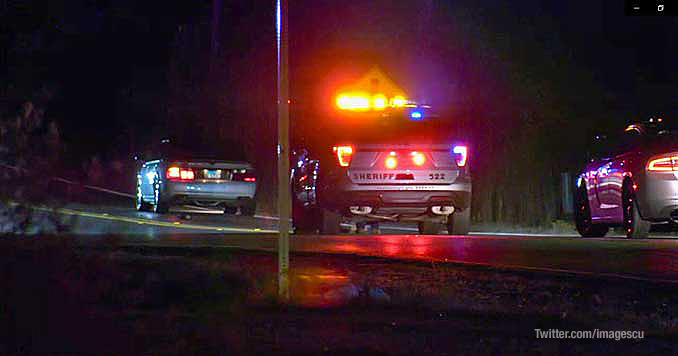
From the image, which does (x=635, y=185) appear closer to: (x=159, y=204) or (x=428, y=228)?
(x=428, y=228)

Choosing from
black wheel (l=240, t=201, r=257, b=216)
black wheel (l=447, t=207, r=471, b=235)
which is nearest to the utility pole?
black wheel (l=447, t=207, r=471, b=235)

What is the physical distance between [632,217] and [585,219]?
240cm

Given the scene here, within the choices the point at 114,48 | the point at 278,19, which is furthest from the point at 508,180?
the point at 114,48

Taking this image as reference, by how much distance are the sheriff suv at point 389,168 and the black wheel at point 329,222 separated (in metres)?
0.01

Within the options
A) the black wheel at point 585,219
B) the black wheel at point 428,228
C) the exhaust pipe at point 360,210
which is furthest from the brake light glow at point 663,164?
the black wheel at point 428,228

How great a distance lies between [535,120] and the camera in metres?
22.7

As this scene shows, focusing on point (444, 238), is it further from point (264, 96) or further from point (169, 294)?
point (264, 96)

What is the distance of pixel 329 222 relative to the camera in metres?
15.3

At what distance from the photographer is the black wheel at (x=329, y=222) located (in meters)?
15.1

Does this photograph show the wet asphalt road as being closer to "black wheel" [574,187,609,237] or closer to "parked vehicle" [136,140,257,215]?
"black wheel" [574,187,609,237]

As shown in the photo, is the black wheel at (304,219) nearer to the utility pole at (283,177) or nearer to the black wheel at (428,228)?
the black wheel at (428,228)

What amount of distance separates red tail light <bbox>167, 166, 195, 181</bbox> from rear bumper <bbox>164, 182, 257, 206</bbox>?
0.10 metres

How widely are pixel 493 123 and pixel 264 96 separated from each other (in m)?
8.27

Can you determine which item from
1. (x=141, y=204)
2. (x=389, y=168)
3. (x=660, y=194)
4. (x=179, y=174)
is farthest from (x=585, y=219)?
(x=141, y=204)
